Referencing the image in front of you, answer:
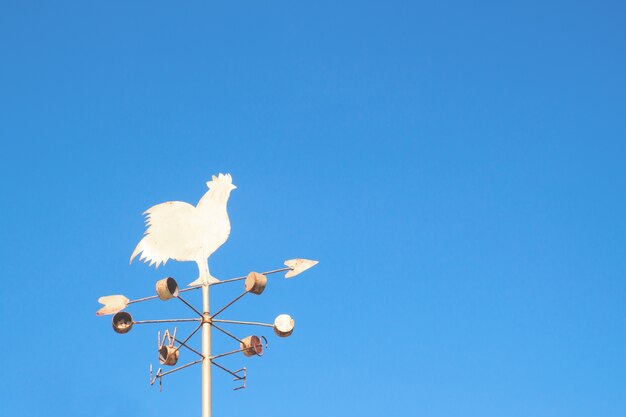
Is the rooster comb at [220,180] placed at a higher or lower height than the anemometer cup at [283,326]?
higher

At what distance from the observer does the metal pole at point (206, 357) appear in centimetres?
943

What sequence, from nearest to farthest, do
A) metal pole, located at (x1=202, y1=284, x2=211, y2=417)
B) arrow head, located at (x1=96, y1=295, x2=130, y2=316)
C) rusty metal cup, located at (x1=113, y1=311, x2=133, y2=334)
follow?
metal pole, located at (x1=202, y1=284, x2=211, y2=417) < rusty metal cup, located at (x1=113, y1=311, x2=133, y2=334) < arrow head, located at (x1=96, y1=295, x2=130, y2=316)

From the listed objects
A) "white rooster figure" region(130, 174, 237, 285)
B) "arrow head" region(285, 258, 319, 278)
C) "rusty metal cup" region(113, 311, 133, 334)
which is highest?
"white rooster figure" region(130, 174, 237, 285)

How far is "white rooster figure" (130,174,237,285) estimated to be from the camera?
10695mm

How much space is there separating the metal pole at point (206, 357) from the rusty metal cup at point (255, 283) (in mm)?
489

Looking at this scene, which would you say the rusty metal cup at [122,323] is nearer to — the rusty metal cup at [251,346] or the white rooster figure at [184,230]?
the white rooster figure at [184,230]

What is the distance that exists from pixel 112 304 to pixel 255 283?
68.3 inches

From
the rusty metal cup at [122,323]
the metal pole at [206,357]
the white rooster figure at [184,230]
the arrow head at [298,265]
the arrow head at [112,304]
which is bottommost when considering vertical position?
the metal pole at [206,357]

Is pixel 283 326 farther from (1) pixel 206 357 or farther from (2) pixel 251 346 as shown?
(1) pixel 206 357

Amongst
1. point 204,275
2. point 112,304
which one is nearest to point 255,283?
point 204,275

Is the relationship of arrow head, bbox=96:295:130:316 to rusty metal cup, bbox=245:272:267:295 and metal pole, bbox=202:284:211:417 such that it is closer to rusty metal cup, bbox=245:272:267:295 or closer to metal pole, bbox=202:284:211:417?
metal pole, bbox=202:284:211:417

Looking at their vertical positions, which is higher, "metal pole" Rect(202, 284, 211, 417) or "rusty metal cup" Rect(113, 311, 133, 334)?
"rusty metal cup" Rect(113, 311, 133, 334)

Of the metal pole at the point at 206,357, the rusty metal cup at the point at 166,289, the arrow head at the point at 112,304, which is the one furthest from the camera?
the arrow head at the point at 112,304

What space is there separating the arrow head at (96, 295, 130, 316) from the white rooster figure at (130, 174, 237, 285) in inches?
17.9
